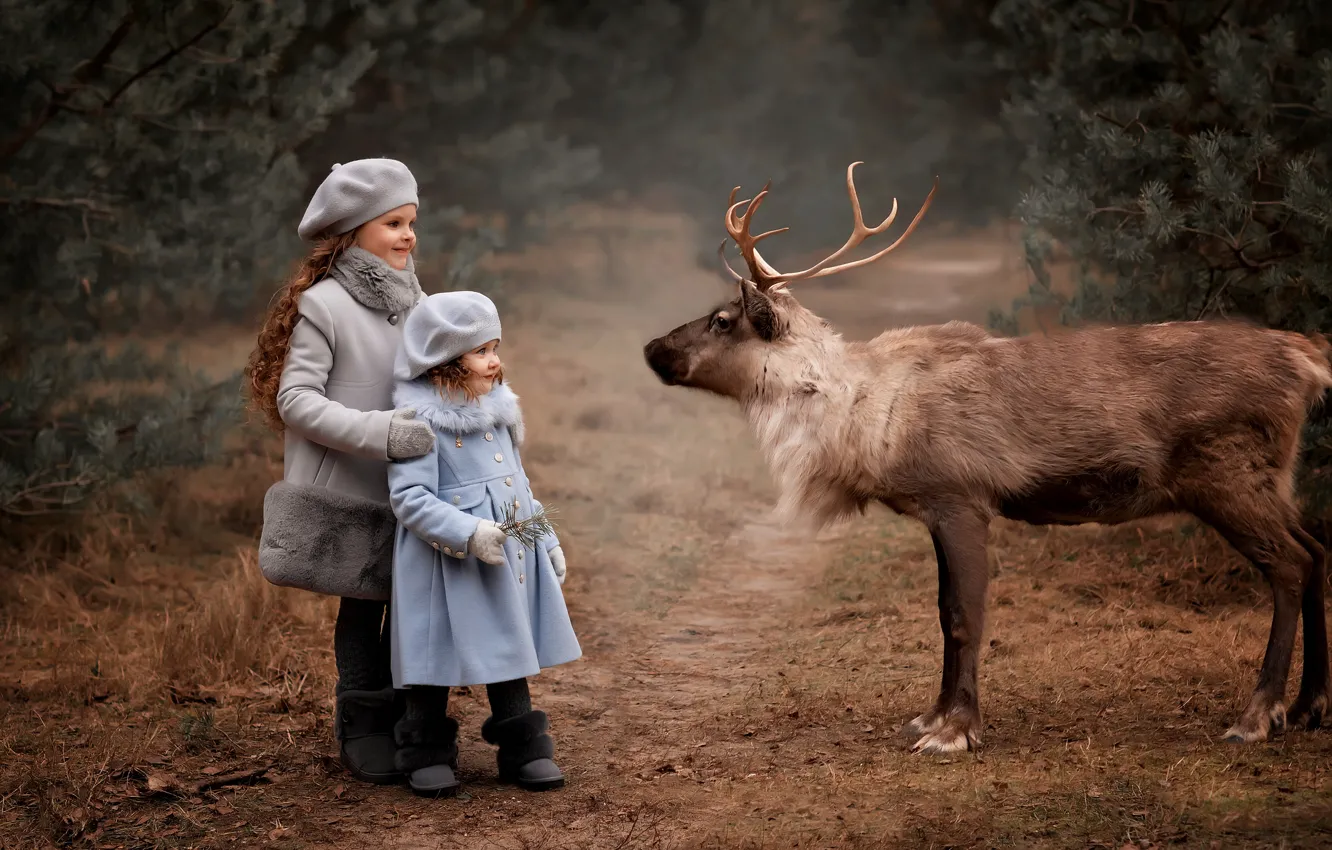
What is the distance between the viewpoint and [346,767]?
4543 millimetres

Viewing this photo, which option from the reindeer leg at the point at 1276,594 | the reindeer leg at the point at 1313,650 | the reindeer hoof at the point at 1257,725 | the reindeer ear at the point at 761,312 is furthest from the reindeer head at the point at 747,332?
the reindeer hoof at the point at 1257,725

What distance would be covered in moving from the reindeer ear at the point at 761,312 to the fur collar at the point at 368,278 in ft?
4.18

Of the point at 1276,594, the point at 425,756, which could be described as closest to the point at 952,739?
the point at 1276,594

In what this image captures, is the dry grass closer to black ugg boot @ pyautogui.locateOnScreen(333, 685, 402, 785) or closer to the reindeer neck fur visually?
black ugg boot @ pyautogui.locateOnScreen(333, 685, 402, 785)

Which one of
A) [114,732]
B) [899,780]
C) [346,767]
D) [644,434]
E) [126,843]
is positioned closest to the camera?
[126,843]

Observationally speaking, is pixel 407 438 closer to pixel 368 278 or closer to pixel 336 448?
pixel 336 448

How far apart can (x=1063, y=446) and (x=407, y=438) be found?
217 centimetres

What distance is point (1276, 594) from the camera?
453cm

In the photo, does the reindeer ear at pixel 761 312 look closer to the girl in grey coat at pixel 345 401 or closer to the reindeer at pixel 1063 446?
the reindeer at pixel 1063 446

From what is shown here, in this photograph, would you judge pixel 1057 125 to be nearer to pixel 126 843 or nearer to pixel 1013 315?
pixel 1013 315

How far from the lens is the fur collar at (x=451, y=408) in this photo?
410 cm

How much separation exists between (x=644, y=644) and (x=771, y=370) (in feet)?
6.52

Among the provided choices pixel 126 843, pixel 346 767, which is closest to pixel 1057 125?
pixel 346 767

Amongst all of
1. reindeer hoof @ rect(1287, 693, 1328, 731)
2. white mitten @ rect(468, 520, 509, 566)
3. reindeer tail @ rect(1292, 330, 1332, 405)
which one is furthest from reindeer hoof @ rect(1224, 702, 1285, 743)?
white mitten @ rect(468, 520, 509, 566)
